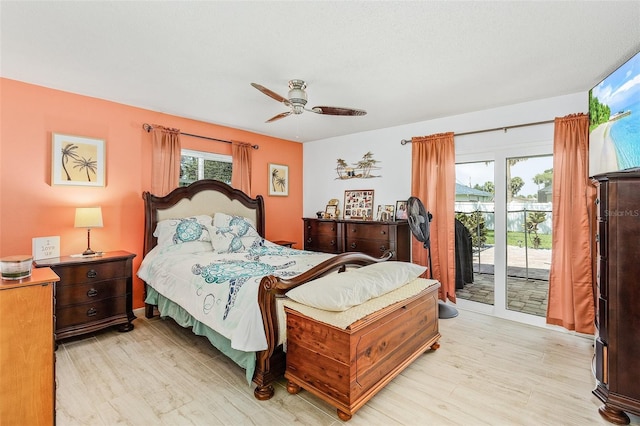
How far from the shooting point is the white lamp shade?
3.07 m

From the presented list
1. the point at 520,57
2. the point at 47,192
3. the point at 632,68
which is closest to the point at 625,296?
the point at 632,68

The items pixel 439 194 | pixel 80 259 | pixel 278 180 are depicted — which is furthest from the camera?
pixel 278 180

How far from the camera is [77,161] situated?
3277 millimetres

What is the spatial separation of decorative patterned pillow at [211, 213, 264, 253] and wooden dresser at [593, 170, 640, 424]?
3.43m

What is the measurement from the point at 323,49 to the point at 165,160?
105 inches

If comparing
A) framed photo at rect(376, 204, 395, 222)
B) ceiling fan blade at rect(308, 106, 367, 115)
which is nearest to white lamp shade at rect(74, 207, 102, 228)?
ceiling fan blade at rect(308, 106, 367, 115)

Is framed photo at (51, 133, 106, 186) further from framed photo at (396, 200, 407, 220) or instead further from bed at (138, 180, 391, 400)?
framed photo at (396, 200, 407, 220)

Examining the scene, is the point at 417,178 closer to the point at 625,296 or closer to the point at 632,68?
the point at 632,68

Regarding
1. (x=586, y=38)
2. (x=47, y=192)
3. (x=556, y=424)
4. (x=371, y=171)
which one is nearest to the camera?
(x=556, y=424)

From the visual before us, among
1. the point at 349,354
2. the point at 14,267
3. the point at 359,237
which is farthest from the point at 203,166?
the point at 349,354

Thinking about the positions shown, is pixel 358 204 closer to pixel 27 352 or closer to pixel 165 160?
pixel 165 160

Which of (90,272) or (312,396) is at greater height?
(90,272)

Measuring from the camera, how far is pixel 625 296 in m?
1.89

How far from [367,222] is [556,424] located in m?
2.89
